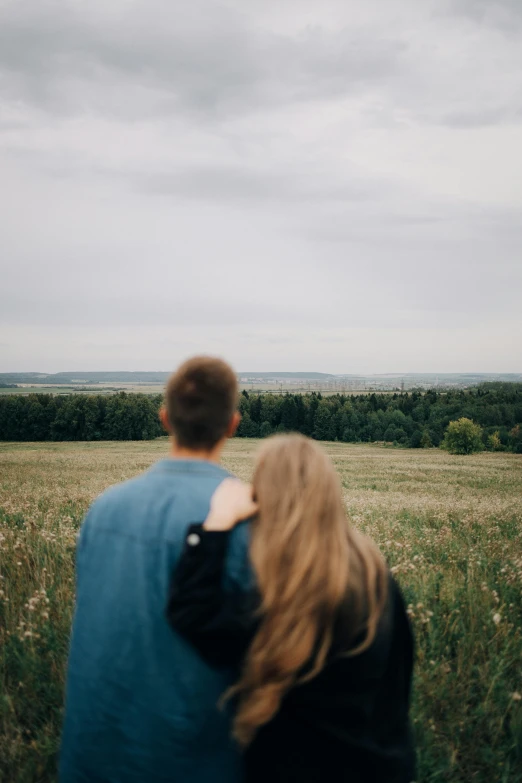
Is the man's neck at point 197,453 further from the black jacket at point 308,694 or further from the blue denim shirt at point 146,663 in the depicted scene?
the black jacket at point 308,694

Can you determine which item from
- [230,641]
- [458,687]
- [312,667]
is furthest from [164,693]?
[458,687]

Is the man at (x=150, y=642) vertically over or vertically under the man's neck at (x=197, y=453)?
under

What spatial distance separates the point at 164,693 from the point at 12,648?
2741mm

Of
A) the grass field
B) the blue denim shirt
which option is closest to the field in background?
the grass field

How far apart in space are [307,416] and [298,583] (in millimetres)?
69397

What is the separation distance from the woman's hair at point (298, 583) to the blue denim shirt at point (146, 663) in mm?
169

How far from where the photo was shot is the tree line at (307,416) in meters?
55.4

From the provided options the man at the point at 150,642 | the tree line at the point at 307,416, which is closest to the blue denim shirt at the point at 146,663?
the man at the point at 150,642

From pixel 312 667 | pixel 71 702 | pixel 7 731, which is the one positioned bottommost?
pixel 7 731

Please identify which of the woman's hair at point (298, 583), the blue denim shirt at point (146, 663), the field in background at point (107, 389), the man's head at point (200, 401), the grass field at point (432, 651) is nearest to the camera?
the woman's hair at point (298, 583)

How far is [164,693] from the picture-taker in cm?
197

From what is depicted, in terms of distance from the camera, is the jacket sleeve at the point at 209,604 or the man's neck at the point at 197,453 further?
the man's neck at the point at 197,453

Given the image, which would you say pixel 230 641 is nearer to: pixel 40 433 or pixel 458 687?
pixel 458 687

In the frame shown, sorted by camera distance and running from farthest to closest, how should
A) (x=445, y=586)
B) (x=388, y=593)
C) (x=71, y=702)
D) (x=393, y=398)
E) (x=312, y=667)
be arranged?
(x=393, y=398) < (x=445, y=586) < (x=71, y=702) < (x=388, y=593) < (x=312, y=667)
